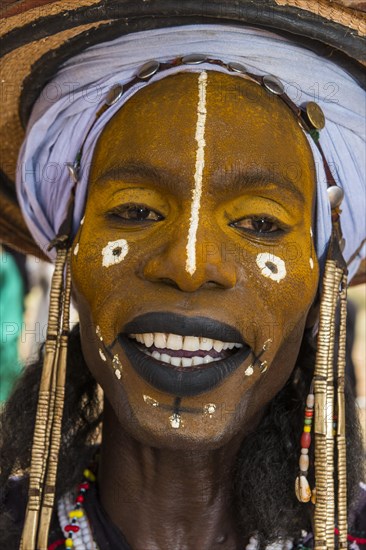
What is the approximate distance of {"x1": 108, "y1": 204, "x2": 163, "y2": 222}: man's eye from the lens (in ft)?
8.35

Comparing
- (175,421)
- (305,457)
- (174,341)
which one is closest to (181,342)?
(174,341)

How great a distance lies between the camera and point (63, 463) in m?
2.83

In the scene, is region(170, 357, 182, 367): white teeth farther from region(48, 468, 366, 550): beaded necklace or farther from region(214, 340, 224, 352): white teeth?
region(48, 468, 366, 550): beaded necklace

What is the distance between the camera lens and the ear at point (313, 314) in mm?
2695

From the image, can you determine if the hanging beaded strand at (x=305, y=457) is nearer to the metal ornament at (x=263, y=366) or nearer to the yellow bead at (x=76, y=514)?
the metal ornament at (x=263, y=366)

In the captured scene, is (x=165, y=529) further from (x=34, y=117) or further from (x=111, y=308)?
(x=34, y=117)

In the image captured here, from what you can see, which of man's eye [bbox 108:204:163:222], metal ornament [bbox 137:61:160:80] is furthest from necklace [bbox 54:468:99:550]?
metal ornament [bbox 137:61:160:80]

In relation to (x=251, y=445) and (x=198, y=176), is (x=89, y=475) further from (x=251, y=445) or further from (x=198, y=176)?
(x=198, y=176)

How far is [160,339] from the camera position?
7.93ft

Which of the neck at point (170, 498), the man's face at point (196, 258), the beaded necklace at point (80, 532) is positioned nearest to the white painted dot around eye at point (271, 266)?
the man's face at point (196, 258)

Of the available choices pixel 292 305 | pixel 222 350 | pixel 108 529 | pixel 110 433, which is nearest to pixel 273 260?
pixel 292 305

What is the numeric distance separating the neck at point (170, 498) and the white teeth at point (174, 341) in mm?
374

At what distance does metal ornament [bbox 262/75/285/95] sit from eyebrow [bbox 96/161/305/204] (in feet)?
0.82

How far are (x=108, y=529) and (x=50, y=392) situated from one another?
1.41ft
